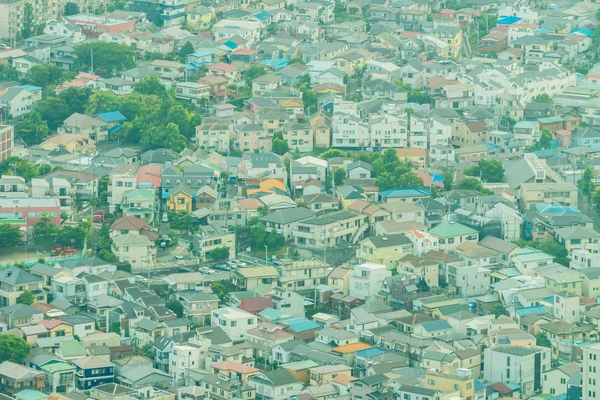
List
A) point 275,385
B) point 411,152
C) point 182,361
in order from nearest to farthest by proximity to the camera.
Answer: point 275,385, point 182,361, point 411,152

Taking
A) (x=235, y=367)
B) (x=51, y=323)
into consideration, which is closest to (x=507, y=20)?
(x=51, y=323)

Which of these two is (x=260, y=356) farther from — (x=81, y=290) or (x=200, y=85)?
(x=200, y=85)

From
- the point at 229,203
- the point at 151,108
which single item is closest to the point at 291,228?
the point at 229,203

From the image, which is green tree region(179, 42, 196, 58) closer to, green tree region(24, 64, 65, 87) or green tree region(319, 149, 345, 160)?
green tree region(24, 64, 65, 87)

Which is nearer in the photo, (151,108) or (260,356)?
(260,356)

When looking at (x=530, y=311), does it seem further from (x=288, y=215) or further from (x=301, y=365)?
(x=288, y=215)
